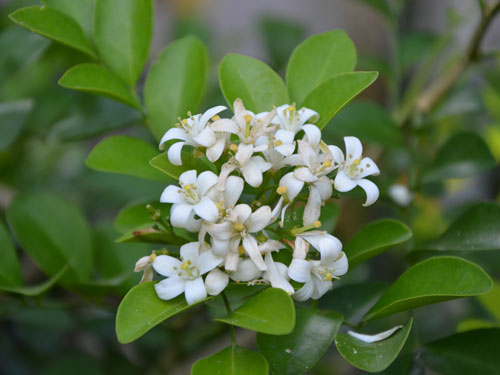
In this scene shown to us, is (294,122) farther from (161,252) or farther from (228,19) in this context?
(228,19)

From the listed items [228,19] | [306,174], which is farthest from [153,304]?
[228,19]

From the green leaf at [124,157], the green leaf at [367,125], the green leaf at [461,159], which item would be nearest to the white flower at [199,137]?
the green leaf at [124,157]

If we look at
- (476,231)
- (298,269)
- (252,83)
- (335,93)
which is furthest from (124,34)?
(476,231)

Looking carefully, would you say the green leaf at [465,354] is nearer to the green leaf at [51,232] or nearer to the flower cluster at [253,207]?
the flower cluster at [253,207]

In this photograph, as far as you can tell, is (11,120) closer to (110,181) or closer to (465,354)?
(110,181)

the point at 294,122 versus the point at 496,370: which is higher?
the point at 294,122

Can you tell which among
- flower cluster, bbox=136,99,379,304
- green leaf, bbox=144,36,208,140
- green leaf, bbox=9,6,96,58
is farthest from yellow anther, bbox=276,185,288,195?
green leaf, bbox=9,6,96,58
